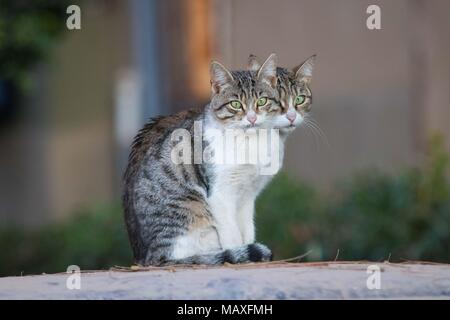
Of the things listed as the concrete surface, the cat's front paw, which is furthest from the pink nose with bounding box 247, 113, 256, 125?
the concrete surface

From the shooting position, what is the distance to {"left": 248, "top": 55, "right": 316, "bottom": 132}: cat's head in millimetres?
4914


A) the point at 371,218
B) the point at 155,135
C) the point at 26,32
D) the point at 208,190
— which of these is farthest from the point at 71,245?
the point at 208,190

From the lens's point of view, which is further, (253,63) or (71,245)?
(71,245)

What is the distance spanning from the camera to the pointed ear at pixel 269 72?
4.86m

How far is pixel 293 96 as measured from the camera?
195 inches

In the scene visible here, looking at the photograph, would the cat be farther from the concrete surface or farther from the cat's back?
the concrete surface

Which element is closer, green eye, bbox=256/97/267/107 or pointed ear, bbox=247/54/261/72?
green eye, bbox=256/97/267/107

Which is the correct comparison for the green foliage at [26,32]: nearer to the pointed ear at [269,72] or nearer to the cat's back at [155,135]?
the cat's back at [155,135]

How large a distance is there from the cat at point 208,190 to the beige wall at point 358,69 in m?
4.61

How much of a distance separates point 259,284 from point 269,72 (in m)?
1.27

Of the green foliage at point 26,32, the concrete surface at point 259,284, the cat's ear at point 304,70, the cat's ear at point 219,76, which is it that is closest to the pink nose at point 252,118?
the cat's ear at point 219,76

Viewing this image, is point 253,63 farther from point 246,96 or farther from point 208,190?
point 208,190

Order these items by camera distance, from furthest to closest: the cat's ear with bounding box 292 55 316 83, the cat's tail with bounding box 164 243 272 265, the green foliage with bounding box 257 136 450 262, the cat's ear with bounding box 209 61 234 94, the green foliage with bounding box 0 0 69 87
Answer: the green foliage with bounding box 0 0 69 87, the green foliage with bounding box 257 136 450 262, the cat's ear with bounding box 292 55 316 83, the cat's ear with bounding box 209 61 234 94, the cat's tail with bounding box 164 243 272 265
